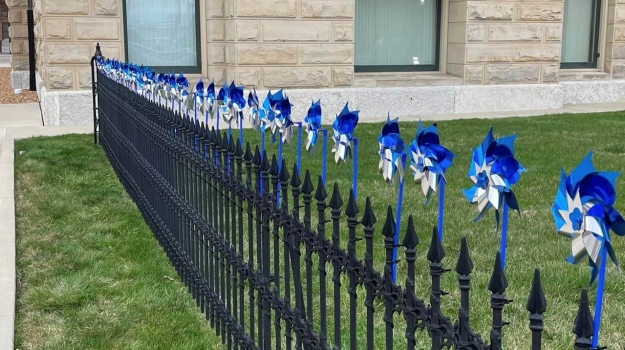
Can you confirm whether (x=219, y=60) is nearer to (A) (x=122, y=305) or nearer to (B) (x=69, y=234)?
(B) (x=69, y=234)

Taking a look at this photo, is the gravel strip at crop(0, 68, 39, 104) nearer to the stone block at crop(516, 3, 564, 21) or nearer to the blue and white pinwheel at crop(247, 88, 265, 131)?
the stone block at crop(516, 3, 564, 21)

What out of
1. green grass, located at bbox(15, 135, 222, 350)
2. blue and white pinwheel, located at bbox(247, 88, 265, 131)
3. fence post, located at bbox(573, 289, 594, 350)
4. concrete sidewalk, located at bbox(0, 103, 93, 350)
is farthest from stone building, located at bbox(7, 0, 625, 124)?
fence post, located at bbox(573, 289, 594, 350)

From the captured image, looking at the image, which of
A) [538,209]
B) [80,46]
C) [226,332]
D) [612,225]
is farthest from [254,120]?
[80,46]

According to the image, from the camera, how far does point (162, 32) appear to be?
1384 cm

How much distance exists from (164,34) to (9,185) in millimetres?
6629

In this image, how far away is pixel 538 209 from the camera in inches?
266

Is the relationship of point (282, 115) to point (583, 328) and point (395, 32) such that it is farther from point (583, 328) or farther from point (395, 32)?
point (395, 32)

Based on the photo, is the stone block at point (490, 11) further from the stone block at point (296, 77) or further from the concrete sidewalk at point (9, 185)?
the concrete sidewalk at point (9, 185)

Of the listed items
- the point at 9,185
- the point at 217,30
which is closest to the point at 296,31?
the point at 217,30

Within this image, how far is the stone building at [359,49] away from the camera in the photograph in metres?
12.6

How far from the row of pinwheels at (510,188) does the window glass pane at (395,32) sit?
11.3 m

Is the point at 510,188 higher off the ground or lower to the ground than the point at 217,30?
lower

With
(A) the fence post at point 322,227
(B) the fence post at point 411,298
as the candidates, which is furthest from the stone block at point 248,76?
(B) the fence post at point 411,298

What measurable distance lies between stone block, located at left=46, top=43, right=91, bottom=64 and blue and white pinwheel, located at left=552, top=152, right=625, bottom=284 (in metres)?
11.6
